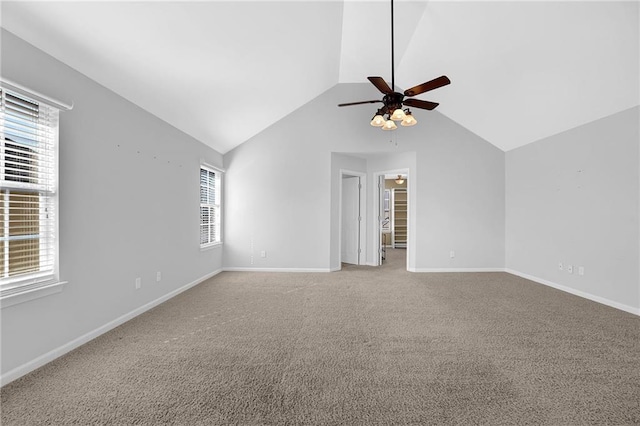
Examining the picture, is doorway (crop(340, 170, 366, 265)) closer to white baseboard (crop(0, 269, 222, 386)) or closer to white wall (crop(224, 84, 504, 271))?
white wall (crop(224, 84, 504, 271))

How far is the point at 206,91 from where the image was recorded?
3.58 m

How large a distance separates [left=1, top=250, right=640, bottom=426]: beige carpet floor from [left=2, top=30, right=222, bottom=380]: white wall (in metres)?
0.24

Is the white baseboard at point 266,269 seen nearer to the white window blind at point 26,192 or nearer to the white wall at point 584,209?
the white window blind at point 26,192

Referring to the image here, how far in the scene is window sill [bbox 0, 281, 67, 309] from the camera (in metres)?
1.86

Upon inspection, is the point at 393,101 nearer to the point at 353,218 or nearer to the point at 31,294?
the point at 31,294

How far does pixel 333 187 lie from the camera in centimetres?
559

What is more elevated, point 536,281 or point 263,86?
point 263,86

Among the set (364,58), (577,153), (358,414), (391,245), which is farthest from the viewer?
(391,245)

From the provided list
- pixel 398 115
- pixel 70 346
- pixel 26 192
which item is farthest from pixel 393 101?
pixel 70 346

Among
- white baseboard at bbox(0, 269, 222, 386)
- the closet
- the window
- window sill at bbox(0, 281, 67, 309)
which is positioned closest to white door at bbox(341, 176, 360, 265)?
the window

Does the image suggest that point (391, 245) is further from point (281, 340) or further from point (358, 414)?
point (358, 414)

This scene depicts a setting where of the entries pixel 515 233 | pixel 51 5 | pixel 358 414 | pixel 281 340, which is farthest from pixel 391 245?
pixel 51 5

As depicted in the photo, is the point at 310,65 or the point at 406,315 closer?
the point at 406,315

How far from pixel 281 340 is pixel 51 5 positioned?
303 centimetres
